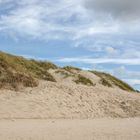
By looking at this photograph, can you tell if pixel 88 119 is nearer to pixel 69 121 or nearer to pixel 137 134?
pixel 69 121

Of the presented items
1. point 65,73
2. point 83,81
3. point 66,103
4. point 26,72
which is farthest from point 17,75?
point 65,73

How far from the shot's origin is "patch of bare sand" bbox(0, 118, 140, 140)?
18672mm

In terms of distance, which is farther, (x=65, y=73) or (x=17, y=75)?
(x=65, y=73)

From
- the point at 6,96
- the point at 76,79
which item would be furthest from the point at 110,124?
the point at 76,79

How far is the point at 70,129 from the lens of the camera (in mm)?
21141

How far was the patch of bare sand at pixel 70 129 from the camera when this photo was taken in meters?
18.7

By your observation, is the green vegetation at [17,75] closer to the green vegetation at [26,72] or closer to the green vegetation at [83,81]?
the green vegetation at [26,72]

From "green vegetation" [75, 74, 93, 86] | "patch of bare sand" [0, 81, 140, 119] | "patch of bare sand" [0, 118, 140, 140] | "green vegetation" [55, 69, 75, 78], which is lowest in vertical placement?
"patch of bare sand" [0, 118, 140, 140]

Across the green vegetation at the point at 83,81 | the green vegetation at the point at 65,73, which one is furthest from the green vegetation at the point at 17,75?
the green vegetation at the point at 83,81

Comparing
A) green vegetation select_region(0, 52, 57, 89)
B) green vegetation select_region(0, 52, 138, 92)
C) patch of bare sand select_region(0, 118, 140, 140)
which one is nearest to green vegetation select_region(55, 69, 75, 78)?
green vegetation select_region(0, 52, 138, 92)

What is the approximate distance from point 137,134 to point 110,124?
378 centimetres

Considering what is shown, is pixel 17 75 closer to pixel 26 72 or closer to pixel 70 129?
pixel 26 72

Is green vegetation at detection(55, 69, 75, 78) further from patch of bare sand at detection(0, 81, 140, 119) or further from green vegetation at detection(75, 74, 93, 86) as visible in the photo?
patch of bare sand at detection(0, 81, 140, 119)

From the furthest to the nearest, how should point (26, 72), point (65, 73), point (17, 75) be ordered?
point (65, 73) < point (26, 72) < point (17, 75)
